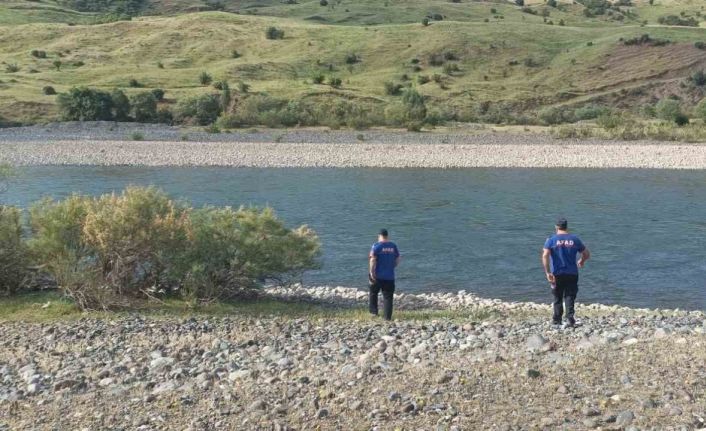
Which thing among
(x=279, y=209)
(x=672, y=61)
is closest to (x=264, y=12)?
(x=672, y=61)

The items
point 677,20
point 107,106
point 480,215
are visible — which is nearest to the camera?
point 480,215

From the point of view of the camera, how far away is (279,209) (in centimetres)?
2878

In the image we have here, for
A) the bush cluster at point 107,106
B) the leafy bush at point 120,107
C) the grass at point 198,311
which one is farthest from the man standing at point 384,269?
the leafy bush at point 120,107

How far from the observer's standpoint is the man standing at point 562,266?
12305 mm

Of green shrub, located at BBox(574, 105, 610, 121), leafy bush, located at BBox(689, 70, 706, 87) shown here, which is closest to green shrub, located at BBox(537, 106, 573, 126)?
green shrub, located at BBox(574, 105, 610, 121)

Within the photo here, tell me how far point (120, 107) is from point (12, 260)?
169ft

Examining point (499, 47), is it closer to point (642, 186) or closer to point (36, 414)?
point (642, 186)

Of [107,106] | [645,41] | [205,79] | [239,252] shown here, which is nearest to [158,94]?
[107,106]

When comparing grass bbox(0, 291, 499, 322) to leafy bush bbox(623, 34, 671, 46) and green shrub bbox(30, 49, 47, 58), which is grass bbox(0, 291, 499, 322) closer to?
green shrub bbox(30, 49, 47, 58)

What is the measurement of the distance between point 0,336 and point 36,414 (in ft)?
12.8

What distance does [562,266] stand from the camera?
1235 cm

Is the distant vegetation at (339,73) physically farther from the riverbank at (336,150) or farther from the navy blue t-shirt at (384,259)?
the navy blue t-shirt at (384,259)

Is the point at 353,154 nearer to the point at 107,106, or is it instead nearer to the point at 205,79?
the point at 107,106

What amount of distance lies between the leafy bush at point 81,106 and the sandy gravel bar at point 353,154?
478 inches
